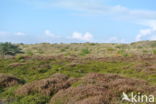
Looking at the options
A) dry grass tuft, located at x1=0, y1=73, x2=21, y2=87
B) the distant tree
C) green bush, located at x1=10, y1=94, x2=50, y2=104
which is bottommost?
green bush, located at x1=10, y1=94, x2=50, y2=104

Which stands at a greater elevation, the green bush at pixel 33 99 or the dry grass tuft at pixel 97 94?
the dry grass tuft at pixel 97 94

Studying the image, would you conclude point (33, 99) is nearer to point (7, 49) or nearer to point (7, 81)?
point (7, 81)

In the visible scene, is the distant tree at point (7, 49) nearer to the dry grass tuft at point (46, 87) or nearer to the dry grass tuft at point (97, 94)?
the dry grass tuft at point (46, 87)

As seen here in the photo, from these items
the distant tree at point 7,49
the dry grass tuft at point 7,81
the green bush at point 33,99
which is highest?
the distant tree at point 7,49

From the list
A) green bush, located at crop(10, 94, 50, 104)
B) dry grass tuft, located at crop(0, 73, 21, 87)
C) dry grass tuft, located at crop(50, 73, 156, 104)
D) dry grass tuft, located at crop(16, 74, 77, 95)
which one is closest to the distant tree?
dry grass tuft, located at crop(0, 73, 21, 87)

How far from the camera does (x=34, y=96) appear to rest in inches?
513

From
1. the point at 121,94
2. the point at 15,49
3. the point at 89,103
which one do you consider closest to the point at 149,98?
the point at 121,94

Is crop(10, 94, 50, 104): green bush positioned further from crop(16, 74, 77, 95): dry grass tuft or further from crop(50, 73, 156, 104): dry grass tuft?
crop(50, 73, 156, 104): dry grass tuft

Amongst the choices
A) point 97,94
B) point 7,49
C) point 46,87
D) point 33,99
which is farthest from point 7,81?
point 7,49

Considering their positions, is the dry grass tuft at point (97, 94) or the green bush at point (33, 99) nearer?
the dry grass tuft at point (97, 94)

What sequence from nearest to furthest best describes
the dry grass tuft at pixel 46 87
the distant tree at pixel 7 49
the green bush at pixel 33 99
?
the green bush at pixel 33 99, the dry grass tuft at pixel 46 87, the distant tree at pixel 7 49

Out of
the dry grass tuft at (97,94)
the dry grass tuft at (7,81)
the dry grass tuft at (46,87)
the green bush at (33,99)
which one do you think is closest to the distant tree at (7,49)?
the dry grass tuft at (7,81)

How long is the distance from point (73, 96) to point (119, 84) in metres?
2.66

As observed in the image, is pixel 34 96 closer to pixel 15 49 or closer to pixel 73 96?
pixel 73 96
